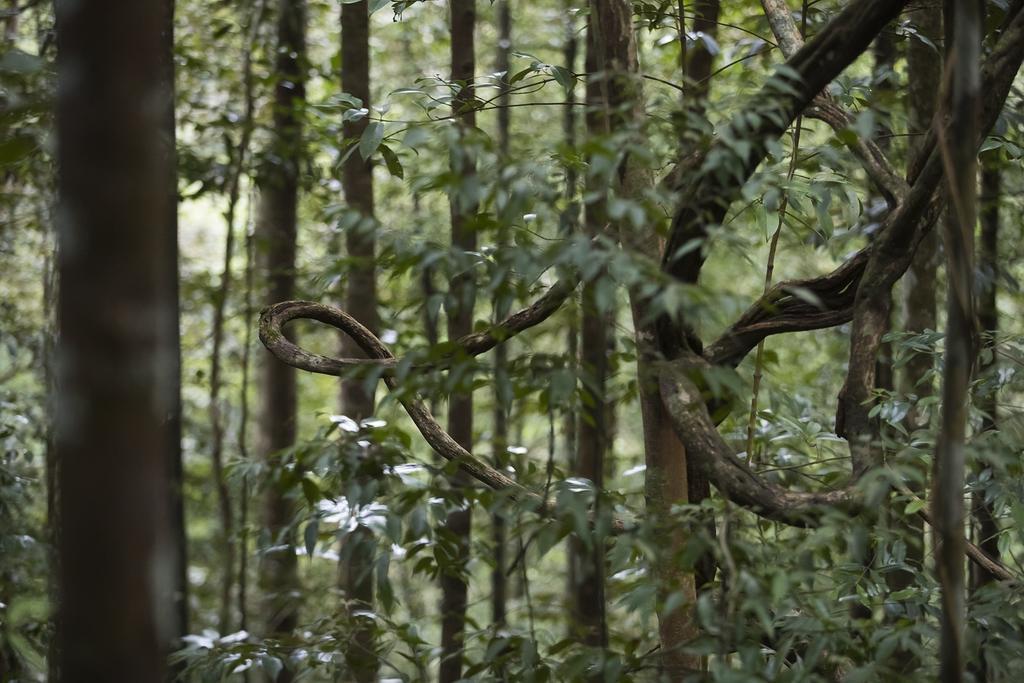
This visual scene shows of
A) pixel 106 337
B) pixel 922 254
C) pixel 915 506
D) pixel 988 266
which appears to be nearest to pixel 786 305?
pixel 915 506

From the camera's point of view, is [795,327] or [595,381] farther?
[795,327]

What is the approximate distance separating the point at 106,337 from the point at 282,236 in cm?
393

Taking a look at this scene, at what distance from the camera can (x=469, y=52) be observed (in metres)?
3.81

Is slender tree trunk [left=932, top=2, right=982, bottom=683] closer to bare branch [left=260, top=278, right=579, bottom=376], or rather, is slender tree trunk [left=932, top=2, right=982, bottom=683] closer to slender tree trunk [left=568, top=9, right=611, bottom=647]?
slender tree trunk [left=568, top=9, right=611, bottom=647]

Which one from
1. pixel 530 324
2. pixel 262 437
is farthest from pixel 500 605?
pixel 530 324

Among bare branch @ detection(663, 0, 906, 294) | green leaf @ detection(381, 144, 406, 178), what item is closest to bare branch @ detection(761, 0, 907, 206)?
bare branch @ detection(663, 0, 906, 294)

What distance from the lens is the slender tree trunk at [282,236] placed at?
15.1 feet

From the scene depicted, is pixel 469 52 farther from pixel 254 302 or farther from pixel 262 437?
pixel 254 302

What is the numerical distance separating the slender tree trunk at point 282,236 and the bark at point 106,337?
342 centimetres

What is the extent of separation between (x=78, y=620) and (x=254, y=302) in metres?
5.37

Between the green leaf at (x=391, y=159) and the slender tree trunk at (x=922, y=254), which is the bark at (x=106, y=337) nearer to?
the green leaf at (x=391, y=159)

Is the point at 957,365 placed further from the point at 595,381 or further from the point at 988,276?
the point at 988,276

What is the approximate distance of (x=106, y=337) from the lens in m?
1.10

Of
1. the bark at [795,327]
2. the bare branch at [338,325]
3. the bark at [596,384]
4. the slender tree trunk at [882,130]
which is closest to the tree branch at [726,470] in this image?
the bark at [795,327]
